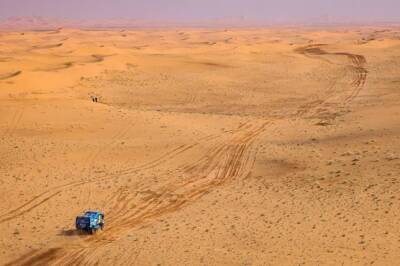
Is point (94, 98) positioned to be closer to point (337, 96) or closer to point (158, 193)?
point (337, 96)

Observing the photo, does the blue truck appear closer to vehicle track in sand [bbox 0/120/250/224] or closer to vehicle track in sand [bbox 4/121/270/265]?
vehicle track in sand [bbox 4/121/270/265]

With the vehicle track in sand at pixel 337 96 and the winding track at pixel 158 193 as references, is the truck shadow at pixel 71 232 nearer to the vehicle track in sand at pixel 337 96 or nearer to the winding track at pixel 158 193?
the winding track at pixel 158 193

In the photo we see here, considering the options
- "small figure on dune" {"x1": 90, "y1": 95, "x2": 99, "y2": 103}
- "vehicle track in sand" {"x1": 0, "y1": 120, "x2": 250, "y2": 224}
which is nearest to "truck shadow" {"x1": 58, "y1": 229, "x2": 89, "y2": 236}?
"vehicle track in sand" {"x1": 0, "y1": 120, "x2": 250, "y2": 224}

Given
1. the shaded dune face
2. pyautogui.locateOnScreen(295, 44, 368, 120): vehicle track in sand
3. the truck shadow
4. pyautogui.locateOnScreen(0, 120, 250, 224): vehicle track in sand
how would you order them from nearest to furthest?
the shaded dune face
the truck shadow
pyautogui.locateOnScreen(0, 120, 250, 224): vehicle track in sand
pyautogui.locateOnScreen(295, 44, 368, 120): vehicle track in sand

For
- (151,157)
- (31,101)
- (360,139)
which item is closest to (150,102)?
(31,101)

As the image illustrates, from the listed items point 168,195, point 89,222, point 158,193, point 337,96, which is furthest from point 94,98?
point 89,222
